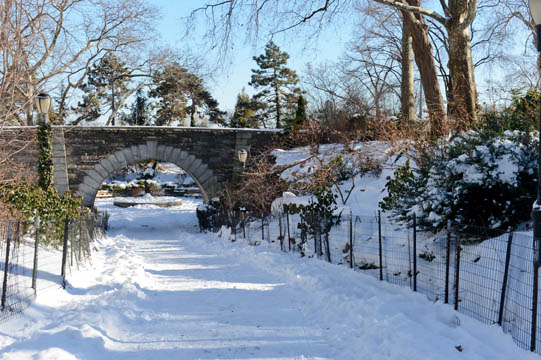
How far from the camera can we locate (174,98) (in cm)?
4159

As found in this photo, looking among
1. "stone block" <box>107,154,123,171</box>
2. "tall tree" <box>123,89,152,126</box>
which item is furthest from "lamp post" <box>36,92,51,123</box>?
→ "tall tree" <box>123,89,152,126</box>

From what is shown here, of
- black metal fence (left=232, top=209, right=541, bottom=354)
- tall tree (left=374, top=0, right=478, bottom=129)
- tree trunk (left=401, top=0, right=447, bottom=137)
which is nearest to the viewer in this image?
black metal fence (left=232, top=209, right=541, bottom=354)

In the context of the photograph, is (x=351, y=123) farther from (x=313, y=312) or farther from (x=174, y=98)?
(x=174, y=98)

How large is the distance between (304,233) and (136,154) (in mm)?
13132

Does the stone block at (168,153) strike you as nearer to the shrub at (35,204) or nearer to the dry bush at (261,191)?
the dry bush at (261,191)

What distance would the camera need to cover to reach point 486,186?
6887mm

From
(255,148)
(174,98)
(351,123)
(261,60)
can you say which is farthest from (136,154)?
(261,60)

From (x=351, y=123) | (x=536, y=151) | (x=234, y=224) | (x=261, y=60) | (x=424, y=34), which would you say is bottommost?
(x=234, y=224)

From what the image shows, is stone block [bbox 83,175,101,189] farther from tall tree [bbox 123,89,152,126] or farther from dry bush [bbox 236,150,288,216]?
tall tree [bbox 123,89,152,126]

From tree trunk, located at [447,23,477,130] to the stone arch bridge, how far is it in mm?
11116

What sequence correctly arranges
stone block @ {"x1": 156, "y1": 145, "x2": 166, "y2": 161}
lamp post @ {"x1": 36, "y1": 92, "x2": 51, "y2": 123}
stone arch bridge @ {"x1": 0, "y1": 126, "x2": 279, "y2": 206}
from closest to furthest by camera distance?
1. lamp post @ {"x1": 36, "y1": 92, "x2": 51, "y2": 123}
2. stone arch bridge @ {"x1": 0, "y1": 126, "x2": 279, "y2": 206}
3. stone block @ {"x1": 156, "y1": 145, "x2": 166, "y2": 161}

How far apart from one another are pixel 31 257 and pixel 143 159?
14103mm

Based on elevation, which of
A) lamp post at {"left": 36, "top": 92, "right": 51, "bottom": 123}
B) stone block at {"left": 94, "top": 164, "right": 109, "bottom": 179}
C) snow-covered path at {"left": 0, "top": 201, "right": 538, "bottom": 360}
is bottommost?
snow-covered path at {"left": 0, "top": 201, "right": 538, "bottom": 360}

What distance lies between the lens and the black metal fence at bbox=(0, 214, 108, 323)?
5734 mm
